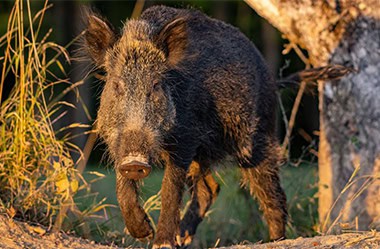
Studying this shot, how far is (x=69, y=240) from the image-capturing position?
18.0 feet

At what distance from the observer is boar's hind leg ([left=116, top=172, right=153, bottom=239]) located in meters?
5.74

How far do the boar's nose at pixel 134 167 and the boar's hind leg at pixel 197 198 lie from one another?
64.5 inches

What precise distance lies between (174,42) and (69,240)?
56.9 inches

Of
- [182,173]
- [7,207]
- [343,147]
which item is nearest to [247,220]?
[343,147]

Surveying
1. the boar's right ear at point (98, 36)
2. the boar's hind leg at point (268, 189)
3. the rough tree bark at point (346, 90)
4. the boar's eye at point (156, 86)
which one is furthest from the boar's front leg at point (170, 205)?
the rough tree bark at point (346, 90)

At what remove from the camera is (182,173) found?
5875 mm

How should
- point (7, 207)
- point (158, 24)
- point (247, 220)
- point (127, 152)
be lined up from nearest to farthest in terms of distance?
point (127, 152) < point (7, 207) < point (158, 24) < point (247, 220)

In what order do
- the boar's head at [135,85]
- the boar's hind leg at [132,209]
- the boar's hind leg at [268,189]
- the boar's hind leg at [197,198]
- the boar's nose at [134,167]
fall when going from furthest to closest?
the boar's hind leg at [268,189] < the boar's hind leg at [197,198] < the boar's hind leg at [132,209] < the boar's head at [135,85] < the boar's nose at [134,167]

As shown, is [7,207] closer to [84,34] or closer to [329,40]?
[84,34]

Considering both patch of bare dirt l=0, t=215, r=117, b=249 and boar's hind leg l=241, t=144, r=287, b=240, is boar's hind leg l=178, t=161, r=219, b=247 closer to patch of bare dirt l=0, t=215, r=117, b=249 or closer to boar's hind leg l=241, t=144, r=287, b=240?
boar's hind leg l=241, t=144, r=287, b=240

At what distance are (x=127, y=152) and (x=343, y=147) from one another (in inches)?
105

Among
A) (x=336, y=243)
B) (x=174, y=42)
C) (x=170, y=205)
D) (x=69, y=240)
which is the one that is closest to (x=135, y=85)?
(x=174, y=42)

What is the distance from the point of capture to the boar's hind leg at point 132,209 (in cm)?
574

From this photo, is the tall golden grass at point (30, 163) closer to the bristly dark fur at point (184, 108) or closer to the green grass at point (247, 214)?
the bristly dark fur at point (184, 108)
